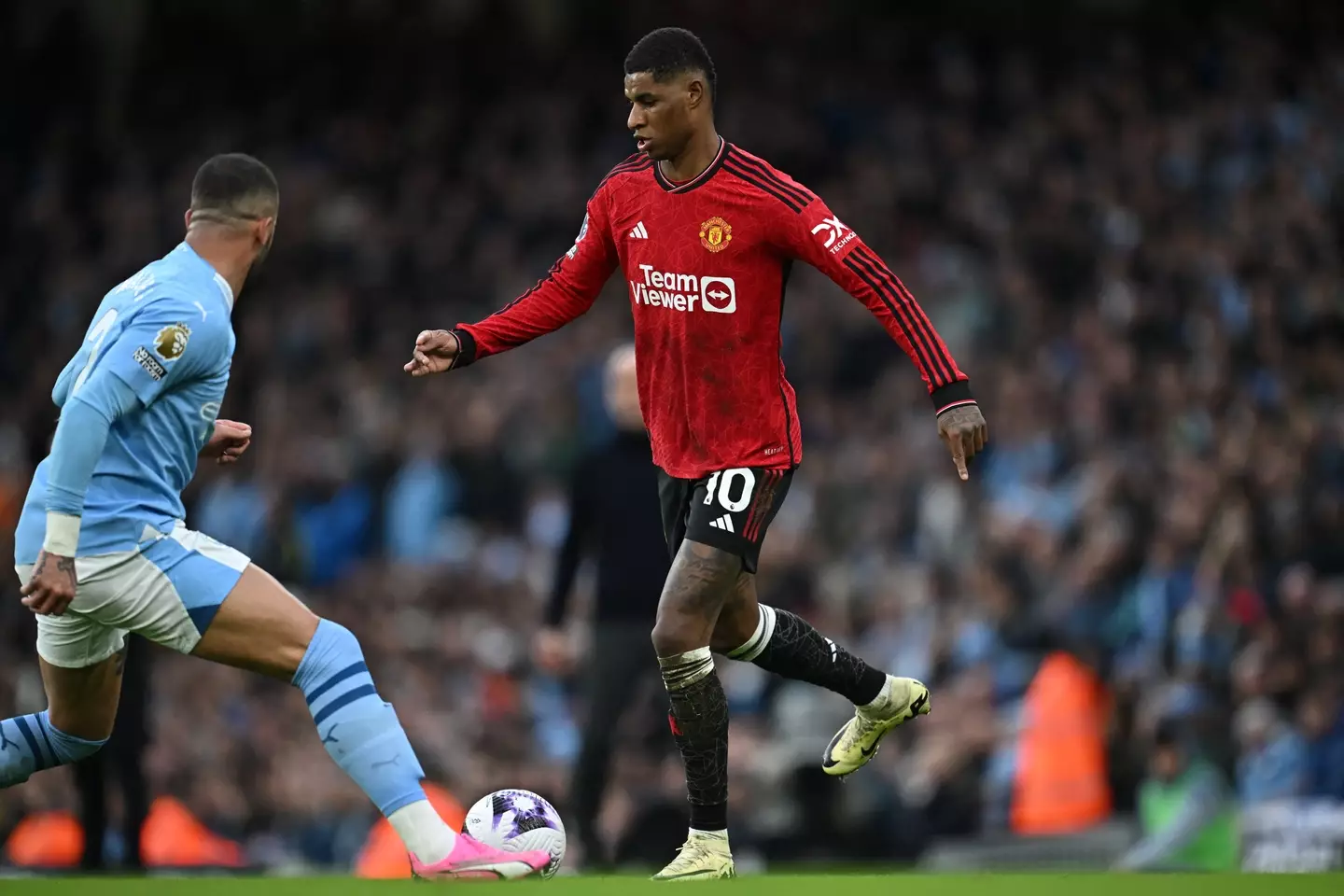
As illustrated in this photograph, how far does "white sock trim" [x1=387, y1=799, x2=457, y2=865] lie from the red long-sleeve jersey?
1547 mm

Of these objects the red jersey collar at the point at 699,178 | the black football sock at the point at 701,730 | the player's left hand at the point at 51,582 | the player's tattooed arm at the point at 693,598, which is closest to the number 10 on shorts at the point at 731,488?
the player's tattooed arm at the point at 693,598

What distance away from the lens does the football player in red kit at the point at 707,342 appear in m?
6.57

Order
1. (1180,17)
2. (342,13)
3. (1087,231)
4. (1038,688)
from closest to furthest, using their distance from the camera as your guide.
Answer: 1. (1038,688)
2. (1087,231)
3. (1180,17)
4. (342,13)

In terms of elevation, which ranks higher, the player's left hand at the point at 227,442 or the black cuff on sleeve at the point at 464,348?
the black cuff on sleeve at the point at 464,348

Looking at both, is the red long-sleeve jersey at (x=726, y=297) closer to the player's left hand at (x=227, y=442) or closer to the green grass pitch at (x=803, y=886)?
the player's left hand at (x=227, y=442)

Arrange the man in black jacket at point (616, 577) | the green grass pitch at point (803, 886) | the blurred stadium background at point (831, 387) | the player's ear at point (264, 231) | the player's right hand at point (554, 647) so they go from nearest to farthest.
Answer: the green grass pitch at point (803, 886) < the player's ear at point (264, 231) < the man in black jacket at point (616, 577) < the player's right hand at point (554, 647) < the blurred stadium background at point (831, 387)

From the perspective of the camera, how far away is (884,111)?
19.4m

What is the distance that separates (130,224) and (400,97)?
360 centimetres

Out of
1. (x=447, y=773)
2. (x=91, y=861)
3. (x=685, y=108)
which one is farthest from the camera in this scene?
(x=447, y=773)

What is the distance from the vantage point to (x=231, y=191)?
6316 mm

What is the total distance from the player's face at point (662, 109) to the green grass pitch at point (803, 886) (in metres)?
2.51

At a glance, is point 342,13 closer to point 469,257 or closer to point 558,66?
point 558,66

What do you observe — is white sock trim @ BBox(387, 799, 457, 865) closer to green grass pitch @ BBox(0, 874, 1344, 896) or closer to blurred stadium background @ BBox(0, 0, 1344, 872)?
green grass pitch @ BBox(0, 874, 1344, 896)

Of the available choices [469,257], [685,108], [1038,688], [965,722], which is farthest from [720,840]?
[469,257]
